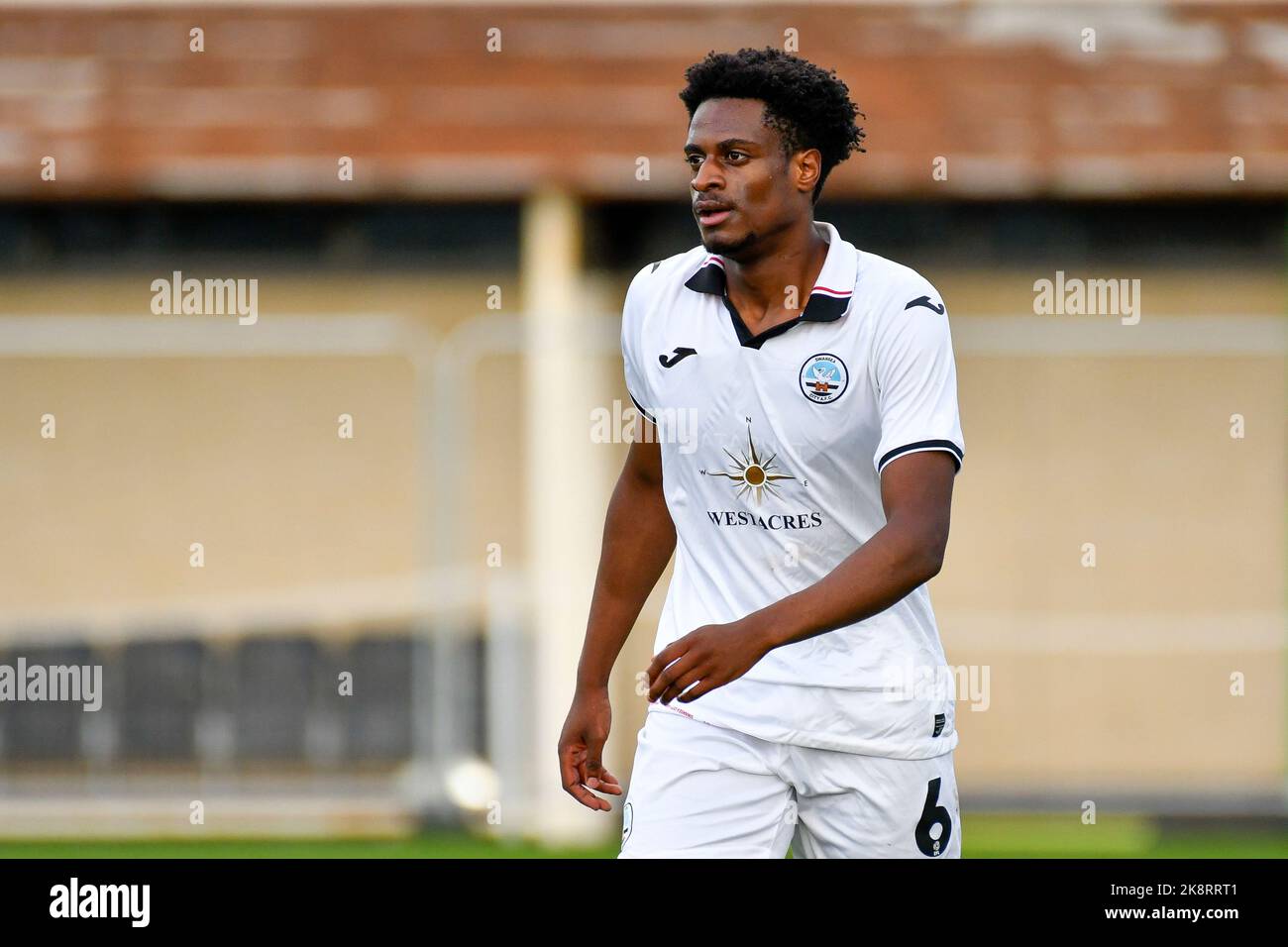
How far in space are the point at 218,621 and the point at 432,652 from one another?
1.59 meters

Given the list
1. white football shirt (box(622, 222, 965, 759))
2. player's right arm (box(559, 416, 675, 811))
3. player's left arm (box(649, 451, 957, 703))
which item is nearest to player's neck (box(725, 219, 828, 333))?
white football shirt (box(622, 222, 965, 759))

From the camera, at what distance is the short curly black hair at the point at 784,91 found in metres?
3.95

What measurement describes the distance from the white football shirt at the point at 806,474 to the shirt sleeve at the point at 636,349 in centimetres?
6

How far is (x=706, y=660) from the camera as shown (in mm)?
3443

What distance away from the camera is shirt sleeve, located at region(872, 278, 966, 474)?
3713 millimetres

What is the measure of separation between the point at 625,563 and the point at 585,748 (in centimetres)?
42

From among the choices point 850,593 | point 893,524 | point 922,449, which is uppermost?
point 922,449

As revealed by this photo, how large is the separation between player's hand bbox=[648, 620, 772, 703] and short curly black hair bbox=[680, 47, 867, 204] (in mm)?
1011
